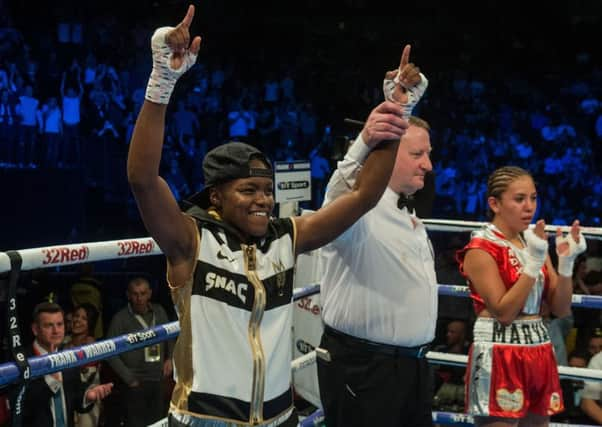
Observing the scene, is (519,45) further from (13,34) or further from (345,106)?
(13,34)

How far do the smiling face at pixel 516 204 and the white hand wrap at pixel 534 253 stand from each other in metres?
0.13

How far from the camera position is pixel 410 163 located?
2492 millimetres

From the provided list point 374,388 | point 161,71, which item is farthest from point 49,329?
point 161,71

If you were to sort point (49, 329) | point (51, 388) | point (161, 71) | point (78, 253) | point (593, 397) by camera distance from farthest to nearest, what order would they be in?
1. point (593, 397)
2. point (49, 329)
3. point (51, 388)
4. point (78, 253)
5. point (161, 71)

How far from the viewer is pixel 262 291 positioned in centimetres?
175

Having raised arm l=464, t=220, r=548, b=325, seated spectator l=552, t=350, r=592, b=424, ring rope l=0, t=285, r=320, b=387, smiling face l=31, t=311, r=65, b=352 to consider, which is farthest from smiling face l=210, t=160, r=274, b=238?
seated spectator l=552, t=350, r=592, b=424

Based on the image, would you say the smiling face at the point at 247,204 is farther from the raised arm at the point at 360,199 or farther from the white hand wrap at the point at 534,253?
the white hand wrap at the point at 534,253

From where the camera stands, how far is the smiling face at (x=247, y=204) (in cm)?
177

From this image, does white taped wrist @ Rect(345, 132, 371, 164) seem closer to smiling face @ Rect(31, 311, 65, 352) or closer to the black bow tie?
the black bow tie

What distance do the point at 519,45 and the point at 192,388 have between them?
1132cm

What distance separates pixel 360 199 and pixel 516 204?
941 mm

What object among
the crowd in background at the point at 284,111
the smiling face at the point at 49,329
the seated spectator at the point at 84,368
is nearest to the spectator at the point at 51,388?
the smiling face at the point at 49,329

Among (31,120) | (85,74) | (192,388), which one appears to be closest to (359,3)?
(85,74)

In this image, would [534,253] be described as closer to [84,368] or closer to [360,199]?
[360,199]
